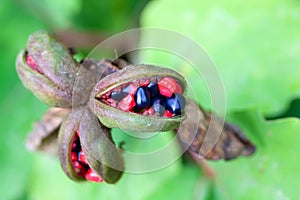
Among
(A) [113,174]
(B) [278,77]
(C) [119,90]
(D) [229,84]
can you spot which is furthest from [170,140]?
(C) [119,90]

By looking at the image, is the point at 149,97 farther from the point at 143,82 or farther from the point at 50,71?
the point at 50,71

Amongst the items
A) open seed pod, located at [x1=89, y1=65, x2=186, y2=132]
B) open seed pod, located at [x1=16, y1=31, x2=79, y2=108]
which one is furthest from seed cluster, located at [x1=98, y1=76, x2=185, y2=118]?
open seed pod, located at [x1=16, y1=31, x2=79, y2=108]

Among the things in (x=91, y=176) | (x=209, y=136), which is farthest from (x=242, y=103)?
(x=91, y=176)

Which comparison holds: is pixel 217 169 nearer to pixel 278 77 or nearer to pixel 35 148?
pixel 278 77

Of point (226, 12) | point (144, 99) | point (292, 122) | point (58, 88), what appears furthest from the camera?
point (226, 12)

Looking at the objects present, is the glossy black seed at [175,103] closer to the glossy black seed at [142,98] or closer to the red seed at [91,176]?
the glossy black seed at [142,98]

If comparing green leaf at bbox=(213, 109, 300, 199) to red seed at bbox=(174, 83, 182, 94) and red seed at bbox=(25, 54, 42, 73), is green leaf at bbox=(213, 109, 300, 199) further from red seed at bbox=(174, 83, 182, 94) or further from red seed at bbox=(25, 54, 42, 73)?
red seed at bbox=(25, 54, 42, 73)
